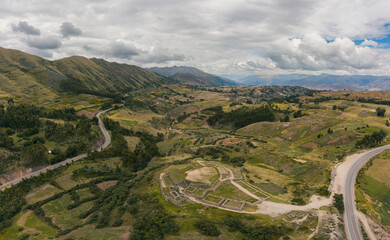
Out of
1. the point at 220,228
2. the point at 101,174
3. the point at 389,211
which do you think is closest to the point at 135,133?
the point at 101,174

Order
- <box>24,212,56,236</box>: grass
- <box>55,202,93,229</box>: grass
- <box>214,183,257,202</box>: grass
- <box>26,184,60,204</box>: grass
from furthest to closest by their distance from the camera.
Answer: <box>26,184,60,204</box>: grass, <box>55,202,93,229</box>: grass, <box>214,183,257,202</box>: grass, <box>24,212,56,236</box>: grass

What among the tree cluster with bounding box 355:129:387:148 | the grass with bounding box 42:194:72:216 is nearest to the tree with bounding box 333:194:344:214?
the tree cluster with bounding box 355:129:387:148

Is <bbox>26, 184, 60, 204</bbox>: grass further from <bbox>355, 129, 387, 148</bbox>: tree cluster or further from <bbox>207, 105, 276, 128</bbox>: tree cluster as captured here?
<bbox>207, 105, 276, 128</bbox>: tree cluster

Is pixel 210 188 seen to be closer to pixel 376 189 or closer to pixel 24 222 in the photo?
pixel 376 189

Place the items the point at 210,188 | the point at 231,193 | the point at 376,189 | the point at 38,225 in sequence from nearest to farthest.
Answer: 1. the point at 38,225
2. the point at 376,189
3. the point at 231,193
4. the point at 210,188

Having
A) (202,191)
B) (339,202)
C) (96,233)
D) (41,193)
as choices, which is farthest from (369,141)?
(41,193)

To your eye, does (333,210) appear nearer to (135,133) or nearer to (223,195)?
(223,195)

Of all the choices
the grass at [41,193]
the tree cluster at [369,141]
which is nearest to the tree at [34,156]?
the grass at [41,193]

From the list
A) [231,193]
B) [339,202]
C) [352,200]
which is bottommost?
[352,200]
